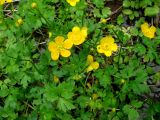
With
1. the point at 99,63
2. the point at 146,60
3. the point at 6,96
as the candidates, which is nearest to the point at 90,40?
the point at 99,63

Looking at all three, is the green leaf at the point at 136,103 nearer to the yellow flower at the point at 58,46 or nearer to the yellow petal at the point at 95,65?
the yellow petal at the point at 95,65

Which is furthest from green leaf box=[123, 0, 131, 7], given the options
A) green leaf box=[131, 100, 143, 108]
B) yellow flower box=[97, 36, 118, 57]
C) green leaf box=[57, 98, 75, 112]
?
green leaf box=[57, 98, 75, 112]

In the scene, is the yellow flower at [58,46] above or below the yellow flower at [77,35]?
below

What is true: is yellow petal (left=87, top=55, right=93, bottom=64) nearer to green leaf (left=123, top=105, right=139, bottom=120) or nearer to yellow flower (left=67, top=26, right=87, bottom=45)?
yellow flower (left=67, top=26, right=87, bottom=45)

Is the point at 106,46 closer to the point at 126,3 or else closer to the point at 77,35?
the point at 77,35

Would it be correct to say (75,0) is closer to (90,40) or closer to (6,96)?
(90,40)

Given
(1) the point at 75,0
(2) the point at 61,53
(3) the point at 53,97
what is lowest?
(3) the point at 53,97

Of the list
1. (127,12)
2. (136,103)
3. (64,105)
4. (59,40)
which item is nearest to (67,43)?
(59,40)

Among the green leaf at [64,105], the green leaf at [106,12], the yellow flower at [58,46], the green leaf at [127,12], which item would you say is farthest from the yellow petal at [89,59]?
the green leaf at [127,12]
